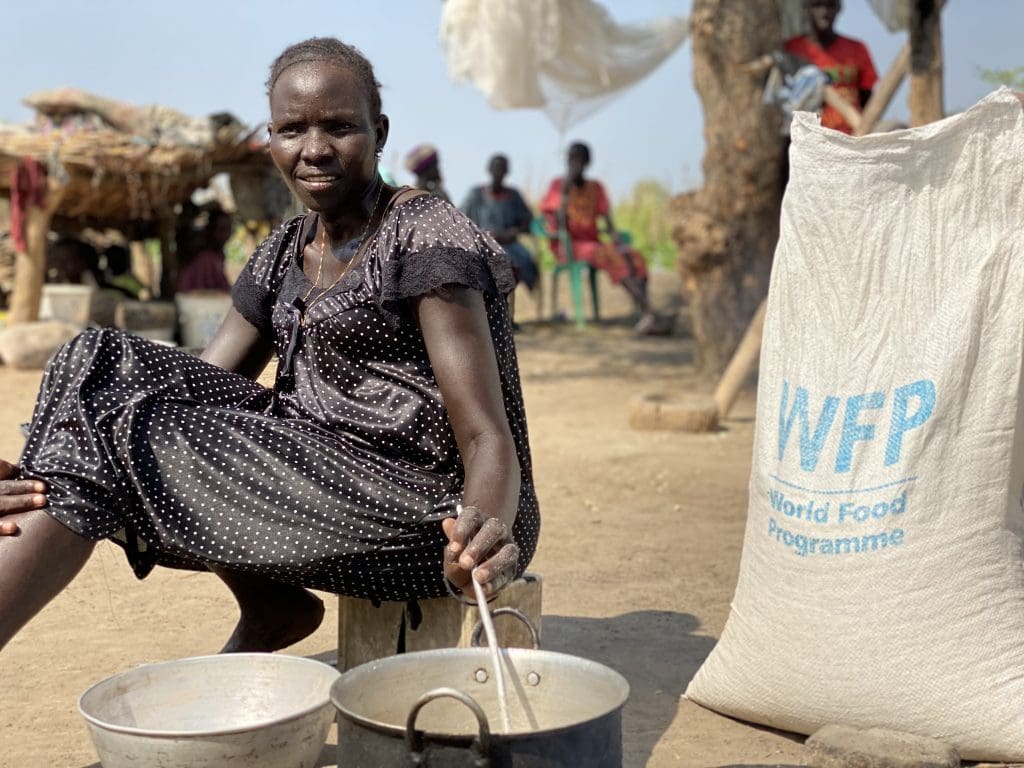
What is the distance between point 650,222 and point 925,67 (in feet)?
32.8

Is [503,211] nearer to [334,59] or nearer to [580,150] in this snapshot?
[580,150]

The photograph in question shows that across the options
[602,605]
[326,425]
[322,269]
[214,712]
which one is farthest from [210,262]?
[214,712]

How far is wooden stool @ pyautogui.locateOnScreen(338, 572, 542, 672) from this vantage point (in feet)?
7.96

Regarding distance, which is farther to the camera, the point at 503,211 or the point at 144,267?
the point at 144,267

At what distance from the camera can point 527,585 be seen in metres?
2.47

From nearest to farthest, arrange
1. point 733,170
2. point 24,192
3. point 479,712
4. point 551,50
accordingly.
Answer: point 479,712 < point 733,170 < point 551,50 < point 24,192

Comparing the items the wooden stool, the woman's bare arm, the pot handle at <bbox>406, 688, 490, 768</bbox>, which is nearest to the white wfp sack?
the wooden stool

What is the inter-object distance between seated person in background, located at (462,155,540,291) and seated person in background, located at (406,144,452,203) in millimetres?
409

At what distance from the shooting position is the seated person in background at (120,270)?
1120 centimetres

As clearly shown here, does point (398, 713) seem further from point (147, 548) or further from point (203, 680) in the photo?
point (147, 548)

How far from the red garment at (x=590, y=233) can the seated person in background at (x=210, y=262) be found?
3054mm

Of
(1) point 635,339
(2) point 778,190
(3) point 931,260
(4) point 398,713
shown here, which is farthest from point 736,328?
(4) point 398,713

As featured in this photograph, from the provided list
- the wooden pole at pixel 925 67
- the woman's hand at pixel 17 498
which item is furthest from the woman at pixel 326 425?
the wooden pole at pixel 925 67

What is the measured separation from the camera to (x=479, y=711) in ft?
4.86
